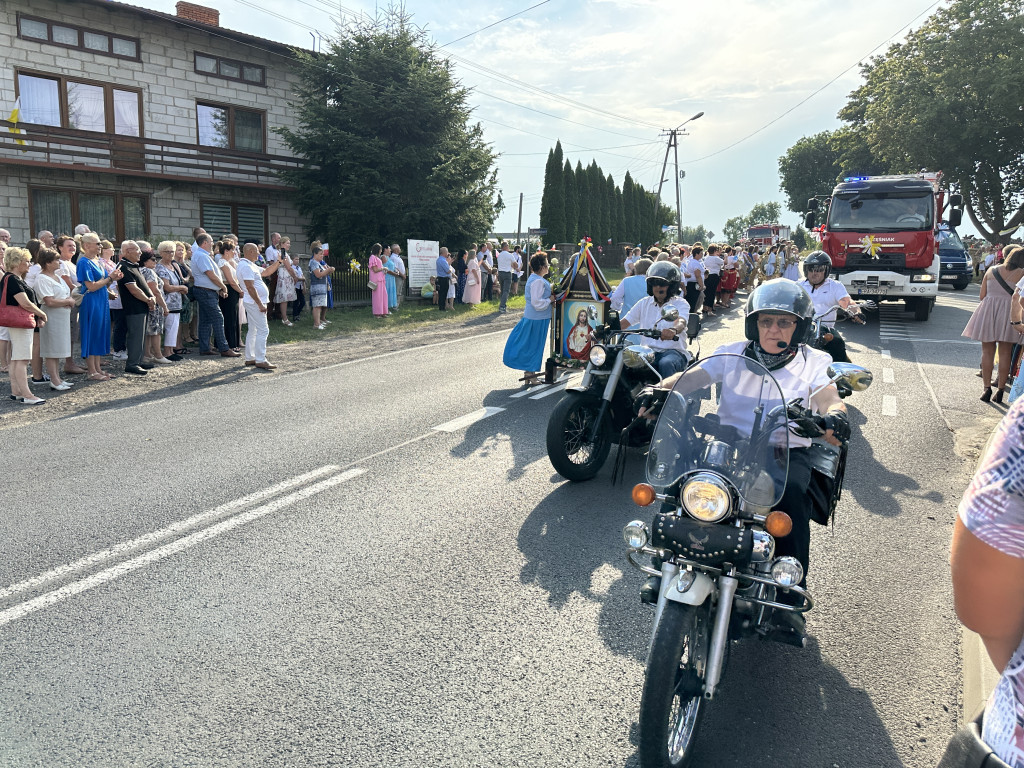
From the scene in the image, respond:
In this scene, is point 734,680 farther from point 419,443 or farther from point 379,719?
point 419,443

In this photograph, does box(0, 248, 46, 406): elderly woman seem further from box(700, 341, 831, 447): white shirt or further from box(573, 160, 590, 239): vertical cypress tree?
box(573, 160, 590, 239): vertical cypress tree

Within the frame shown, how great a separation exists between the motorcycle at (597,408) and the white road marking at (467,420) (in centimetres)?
190

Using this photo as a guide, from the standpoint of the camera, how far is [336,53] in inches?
Result: 942

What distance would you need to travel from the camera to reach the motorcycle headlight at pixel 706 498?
2652 millimetres

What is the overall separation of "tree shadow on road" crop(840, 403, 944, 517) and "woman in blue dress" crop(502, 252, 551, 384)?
14.0 ft

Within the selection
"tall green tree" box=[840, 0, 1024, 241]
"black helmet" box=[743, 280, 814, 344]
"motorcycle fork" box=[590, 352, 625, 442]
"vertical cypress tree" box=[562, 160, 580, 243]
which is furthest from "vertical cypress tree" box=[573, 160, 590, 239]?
"black helmet" box=[743, 280, 814, 344]

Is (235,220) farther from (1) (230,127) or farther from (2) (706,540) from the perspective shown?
(2) (706,540)

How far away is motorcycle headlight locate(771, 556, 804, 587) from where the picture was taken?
Result: 2.62 metres

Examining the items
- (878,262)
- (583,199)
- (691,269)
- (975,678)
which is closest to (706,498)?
(975,678)

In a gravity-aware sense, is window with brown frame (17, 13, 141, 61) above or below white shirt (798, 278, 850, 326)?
above

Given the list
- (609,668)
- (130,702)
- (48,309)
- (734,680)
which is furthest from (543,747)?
(48,309)

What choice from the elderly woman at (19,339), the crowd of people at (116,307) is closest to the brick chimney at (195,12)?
the crowd of people at (116,307)

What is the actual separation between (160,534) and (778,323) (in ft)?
12.9

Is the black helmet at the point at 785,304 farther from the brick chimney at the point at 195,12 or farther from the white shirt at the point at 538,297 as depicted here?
the brick chimney at the point at 195,12
